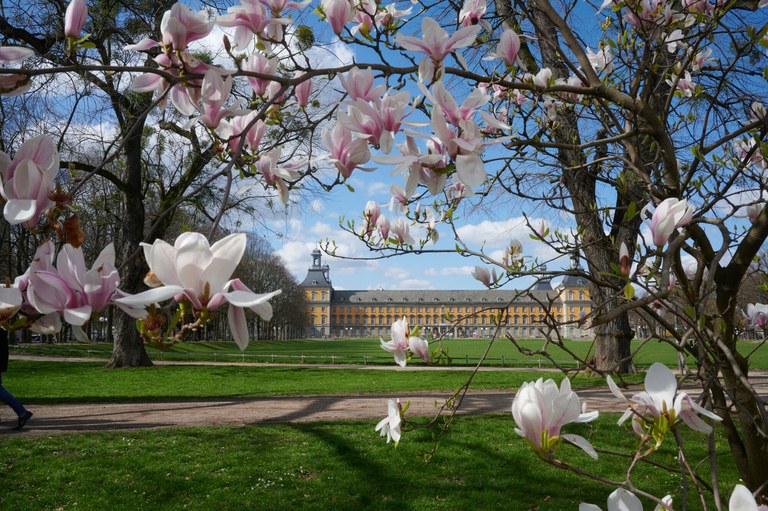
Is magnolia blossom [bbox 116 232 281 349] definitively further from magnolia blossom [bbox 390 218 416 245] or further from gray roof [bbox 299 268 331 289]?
gray roof [bbox 299 268 331 289]

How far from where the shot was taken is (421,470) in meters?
5.56

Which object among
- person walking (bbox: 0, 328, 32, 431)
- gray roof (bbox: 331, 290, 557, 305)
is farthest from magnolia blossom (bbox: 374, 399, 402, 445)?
gray roof (bbox: 331, 290, 557, 305)

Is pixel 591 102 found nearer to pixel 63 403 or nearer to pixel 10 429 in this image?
pixel 10 429

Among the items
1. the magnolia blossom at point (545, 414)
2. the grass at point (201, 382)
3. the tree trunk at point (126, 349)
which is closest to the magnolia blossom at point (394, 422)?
the magnolia blossom at point (545, 414)

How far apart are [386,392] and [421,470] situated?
6.28m

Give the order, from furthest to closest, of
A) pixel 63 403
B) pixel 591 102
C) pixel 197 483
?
pixel 63 403 < pixel 197 483 < pixel 591 102

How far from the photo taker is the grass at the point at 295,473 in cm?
477

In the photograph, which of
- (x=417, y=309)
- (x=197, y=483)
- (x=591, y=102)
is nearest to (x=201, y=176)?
(x=197, y=483)

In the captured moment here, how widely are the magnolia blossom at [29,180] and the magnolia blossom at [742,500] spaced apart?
3.72 ft

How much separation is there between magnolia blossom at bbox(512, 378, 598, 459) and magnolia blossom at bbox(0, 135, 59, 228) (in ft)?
2.80

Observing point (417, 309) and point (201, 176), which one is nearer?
point (201, 176)

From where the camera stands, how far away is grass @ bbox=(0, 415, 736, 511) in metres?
4.77

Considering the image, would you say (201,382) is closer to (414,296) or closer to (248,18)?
(248,18)

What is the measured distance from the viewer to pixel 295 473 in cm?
546
